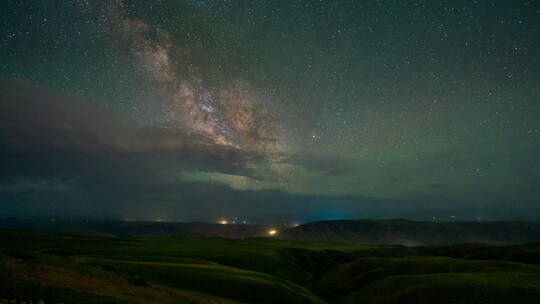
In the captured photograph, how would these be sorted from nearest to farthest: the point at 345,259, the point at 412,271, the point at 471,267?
the point at 471,267
the point at 412,271
the point at 345,259

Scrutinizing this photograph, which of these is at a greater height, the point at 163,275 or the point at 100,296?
the point at 100,296

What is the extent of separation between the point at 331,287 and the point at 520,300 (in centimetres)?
4006

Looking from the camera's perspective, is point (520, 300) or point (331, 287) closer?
point (520, 300)

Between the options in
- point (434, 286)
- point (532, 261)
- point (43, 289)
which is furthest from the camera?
point (532, 261)

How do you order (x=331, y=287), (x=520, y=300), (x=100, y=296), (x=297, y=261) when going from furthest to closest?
1. (x=297, y=261)
2. (x=331, y=287)
3. (x=520, y=300)
4. (x=100, y=296)

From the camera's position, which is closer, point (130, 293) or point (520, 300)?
point (130, 293)

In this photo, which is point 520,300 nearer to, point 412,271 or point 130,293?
point 412,271

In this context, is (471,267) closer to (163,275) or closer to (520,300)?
(520,300)

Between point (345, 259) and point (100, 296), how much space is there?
388 feet

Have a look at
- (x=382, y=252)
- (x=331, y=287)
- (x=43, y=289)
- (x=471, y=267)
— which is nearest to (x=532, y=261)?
(x=471, y=267)

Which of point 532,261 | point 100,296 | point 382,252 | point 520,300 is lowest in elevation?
point 382,252

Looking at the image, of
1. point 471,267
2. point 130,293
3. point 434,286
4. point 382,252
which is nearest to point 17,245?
→ point 130,293

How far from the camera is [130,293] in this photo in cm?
2272

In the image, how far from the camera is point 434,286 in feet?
143
